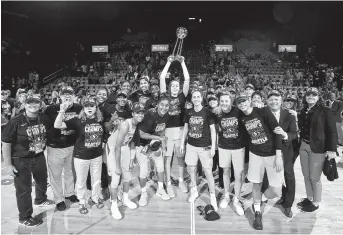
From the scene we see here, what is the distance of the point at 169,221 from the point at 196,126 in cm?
134

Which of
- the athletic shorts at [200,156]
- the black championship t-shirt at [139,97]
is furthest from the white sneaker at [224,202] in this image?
the black championship t-shirt at [139,97]

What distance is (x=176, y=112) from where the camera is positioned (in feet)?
14.5

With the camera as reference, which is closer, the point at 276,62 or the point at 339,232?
the point at 339,232

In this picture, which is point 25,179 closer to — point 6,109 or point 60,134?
point 60,134

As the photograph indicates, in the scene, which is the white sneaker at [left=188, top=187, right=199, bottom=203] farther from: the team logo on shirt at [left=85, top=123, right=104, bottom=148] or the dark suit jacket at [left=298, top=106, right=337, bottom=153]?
the dark suit jacket at [left=298, top=106, right=337, bottom=153]

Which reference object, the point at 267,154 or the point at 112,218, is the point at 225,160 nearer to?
the point at 267,154

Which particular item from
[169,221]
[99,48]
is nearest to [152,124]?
[169,221]

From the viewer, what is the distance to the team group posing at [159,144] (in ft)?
11.1

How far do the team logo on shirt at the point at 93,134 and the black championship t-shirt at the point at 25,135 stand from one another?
56cm

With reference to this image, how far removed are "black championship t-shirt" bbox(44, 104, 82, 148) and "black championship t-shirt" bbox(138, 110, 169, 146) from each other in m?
0.97

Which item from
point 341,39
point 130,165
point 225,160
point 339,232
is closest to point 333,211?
point 339,232

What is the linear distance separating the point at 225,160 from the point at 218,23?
53.3 ft

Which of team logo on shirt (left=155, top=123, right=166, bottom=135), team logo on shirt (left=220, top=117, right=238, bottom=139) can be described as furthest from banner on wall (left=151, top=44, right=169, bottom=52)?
team logo on shirt (left=220, top=117, right=238, bottom=139)

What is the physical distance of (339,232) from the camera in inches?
133
